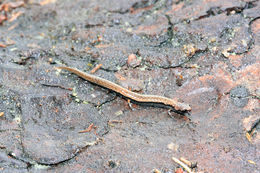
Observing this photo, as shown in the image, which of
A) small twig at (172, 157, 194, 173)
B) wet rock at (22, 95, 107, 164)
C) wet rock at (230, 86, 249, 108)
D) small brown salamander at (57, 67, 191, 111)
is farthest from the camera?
small brown salamander at (57, 67, 191, 111)

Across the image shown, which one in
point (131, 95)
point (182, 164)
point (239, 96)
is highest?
point (239, 96)

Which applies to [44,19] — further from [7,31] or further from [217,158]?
[217,158]

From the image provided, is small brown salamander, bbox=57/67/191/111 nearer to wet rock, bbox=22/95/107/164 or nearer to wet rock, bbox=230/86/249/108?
wet rock, bbox=22/95/107/164

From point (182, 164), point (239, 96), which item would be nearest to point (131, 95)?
point (182, 164)

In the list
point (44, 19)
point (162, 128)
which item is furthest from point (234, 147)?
point (44, 19)

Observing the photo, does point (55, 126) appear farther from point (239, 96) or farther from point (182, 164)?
point (239, 96)

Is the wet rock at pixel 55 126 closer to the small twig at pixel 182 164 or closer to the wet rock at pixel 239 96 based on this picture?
the small twig at pixel 182 164

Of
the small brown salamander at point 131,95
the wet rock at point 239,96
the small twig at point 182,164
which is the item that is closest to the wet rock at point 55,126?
the small brown salamander at point 131,95

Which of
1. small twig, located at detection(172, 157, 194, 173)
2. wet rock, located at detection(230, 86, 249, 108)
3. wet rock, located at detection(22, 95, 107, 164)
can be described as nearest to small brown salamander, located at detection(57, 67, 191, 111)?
wet rock, located at detection(22, 95, 107, 164)
